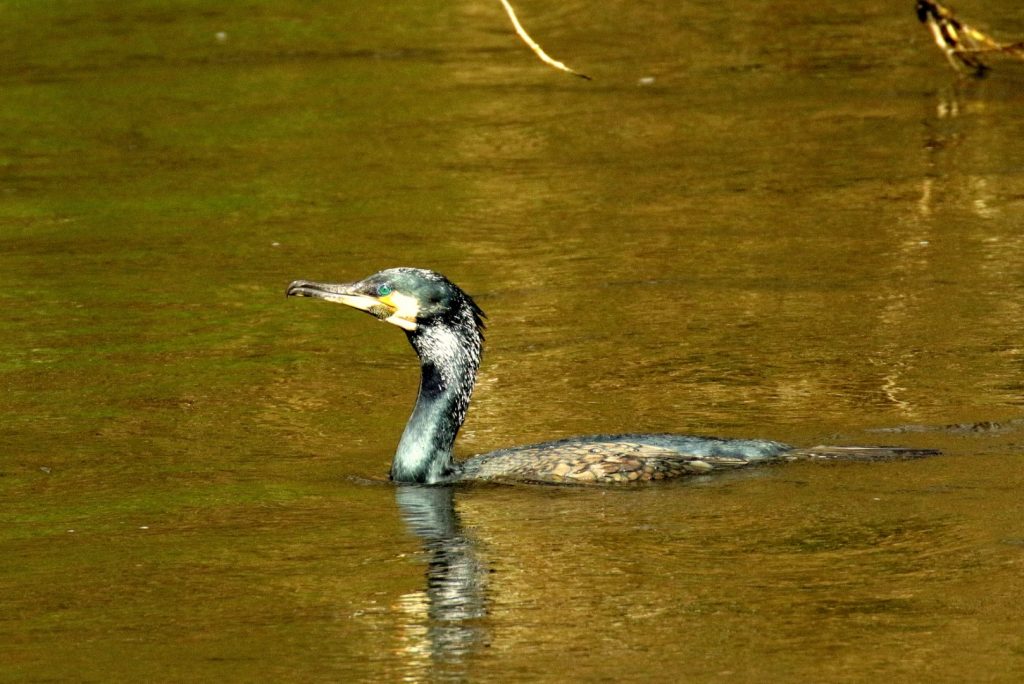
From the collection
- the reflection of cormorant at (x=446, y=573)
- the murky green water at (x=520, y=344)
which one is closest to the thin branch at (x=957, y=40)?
the murky green water at (x=520, y=344)

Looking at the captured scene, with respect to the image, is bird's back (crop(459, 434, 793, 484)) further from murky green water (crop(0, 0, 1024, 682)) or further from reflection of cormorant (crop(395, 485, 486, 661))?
reflection of cormorant (crop(395, 485, 486, 661))

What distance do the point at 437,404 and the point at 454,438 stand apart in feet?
0.58

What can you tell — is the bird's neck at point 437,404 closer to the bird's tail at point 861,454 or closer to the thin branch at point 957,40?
the bird's tail at point 861,454

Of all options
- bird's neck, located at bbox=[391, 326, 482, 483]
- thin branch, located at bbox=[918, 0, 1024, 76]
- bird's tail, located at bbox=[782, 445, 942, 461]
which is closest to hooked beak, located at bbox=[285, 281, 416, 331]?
bird's neck, located at bbox=[391, 326, 482, 483]

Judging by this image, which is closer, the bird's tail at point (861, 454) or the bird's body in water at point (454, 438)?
the bird's body in water at point (454, 438)

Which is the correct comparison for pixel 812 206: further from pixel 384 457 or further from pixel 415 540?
pixel 415 540

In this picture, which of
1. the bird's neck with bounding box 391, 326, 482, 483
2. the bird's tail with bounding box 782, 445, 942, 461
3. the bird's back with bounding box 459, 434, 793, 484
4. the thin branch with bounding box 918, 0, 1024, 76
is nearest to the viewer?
→ the bird's back with bounding box 459, 434, 793, 484

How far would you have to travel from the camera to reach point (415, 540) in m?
8.85

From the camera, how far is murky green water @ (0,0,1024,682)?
7.78 meters

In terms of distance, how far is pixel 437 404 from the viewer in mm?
9750

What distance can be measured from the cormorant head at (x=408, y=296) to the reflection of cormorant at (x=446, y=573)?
30.7 inches

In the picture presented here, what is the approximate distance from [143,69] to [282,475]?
13.1 meters

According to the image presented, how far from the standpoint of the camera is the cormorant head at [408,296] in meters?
9.75

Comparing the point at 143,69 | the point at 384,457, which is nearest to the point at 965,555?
the point at 384,457
